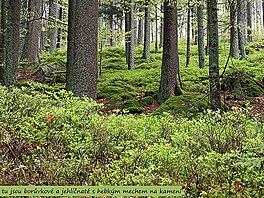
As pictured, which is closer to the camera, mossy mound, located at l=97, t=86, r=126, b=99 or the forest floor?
the forest floor

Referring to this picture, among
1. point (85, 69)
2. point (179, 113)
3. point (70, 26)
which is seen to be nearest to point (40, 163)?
point (85, 69)

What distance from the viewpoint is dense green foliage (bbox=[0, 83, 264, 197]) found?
334 centimetres

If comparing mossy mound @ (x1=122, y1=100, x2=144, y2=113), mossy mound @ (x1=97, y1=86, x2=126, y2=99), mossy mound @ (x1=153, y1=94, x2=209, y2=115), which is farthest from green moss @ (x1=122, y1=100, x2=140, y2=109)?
mossy mound @ (x1=97, y1=86, x2=126, y2=99)

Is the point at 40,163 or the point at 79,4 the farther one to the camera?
the point at 79,4

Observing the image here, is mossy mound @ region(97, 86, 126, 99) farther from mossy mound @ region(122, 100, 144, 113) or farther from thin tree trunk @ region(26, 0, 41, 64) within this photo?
thin tree trunk @ region(26, 0, 41, 64)

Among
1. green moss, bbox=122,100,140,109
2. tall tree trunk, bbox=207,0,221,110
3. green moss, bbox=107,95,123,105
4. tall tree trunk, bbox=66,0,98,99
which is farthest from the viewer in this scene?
green moss, bbox=107,95,123,105

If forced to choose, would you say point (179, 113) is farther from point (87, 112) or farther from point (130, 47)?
point (130, 47)

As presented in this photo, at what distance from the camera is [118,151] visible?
4.25 metres

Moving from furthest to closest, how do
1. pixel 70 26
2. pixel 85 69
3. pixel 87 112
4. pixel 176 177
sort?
1. pixel 70 26
2. pixel 85 69
3. pixel 87 112
4. pixel 176 177

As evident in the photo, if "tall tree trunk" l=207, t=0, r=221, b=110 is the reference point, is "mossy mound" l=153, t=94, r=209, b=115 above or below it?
below

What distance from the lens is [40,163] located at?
11.9 ft

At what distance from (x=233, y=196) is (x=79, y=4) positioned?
6.10 m

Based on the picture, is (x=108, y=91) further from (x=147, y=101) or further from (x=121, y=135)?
(x=121, y=135)

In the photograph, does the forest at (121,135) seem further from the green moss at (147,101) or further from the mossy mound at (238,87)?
the mossy mound at (238,87)
